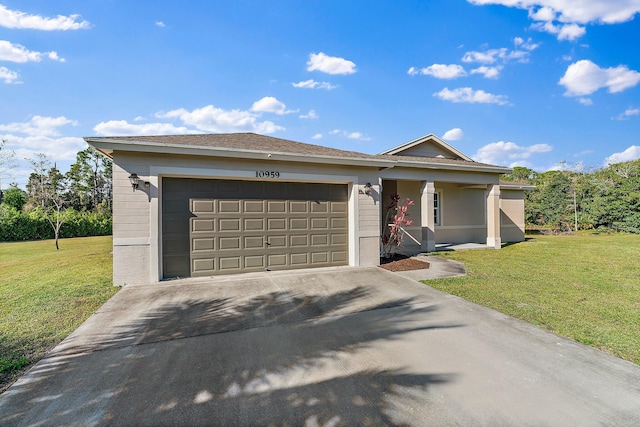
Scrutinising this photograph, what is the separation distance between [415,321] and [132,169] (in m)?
6.98

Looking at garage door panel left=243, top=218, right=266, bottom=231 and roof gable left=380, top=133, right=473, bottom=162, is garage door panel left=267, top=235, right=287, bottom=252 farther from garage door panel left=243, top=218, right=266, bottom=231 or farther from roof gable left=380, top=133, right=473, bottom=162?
roof gable left=380, top=133, right=473, bottom=162

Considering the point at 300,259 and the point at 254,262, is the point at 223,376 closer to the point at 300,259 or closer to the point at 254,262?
the point at 254,262

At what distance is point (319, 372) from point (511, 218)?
1695 centimetres

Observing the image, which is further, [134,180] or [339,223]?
[339,223]

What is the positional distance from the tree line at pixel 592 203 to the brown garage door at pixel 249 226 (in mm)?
21919

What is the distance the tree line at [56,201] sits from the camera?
21.0 meters

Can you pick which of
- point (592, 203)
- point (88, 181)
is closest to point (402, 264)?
point (592, 203)

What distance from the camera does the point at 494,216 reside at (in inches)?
509

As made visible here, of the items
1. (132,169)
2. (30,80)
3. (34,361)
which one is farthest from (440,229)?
(30,80)

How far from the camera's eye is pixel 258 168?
7.62 m

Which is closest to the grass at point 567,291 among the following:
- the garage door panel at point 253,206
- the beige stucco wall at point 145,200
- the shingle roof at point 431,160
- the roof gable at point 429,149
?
the shingle roof at point 431,160

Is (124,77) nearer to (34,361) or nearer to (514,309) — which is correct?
(34,361)

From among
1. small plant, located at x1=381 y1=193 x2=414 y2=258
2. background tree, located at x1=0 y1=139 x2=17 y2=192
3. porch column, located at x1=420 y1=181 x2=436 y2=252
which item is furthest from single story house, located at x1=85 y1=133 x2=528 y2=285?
background tree, located at x1=0 y1=139 x2=17 y2=192

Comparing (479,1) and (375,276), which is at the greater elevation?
(479,1)
